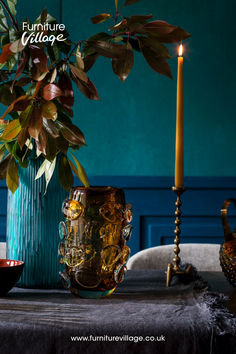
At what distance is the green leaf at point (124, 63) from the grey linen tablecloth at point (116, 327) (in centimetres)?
28

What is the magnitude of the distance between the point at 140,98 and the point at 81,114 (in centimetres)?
31

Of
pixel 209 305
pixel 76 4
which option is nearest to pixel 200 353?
pixel 209 305

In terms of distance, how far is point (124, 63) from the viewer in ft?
1.53

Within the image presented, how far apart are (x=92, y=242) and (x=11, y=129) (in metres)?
0.18

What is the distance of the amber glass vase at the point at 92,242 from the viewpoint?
0.52 m

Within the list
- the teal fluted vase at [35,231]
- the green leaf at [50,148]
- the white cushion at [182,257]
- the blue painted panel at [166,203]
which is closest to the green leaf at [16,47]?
the green leaf at [50,148]

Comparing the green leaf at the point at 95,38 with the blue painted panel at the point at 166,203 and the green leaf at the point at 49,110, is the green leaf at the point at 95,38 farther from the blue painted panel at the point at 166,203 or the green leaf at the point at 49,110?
the blue painted panel at the point at 166,203

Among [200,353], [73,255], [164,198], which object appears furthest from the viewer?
[164,198]

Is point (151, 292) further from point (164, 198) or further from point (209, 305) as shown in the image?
point (164, 198)

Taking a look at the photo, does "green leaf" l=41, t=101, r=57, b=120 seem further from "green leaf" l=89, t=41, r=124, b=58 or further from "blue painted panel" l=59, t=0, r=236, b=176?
"blue painted panel" l=59, t=0, r=236, b=176

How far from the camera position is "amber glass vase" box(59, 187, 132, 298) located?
52 centimetres

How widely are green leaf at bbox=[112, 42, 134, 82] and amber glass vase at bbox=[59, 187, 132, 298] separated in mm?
160

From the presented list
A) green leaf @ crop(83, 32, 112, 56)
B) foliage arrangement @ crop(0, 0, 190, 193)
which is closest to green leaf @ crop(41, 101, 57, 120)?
foliage arrangement @ crop(0, 0, 190, 193)

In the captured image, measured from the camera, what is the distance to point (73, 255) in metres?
0.53
